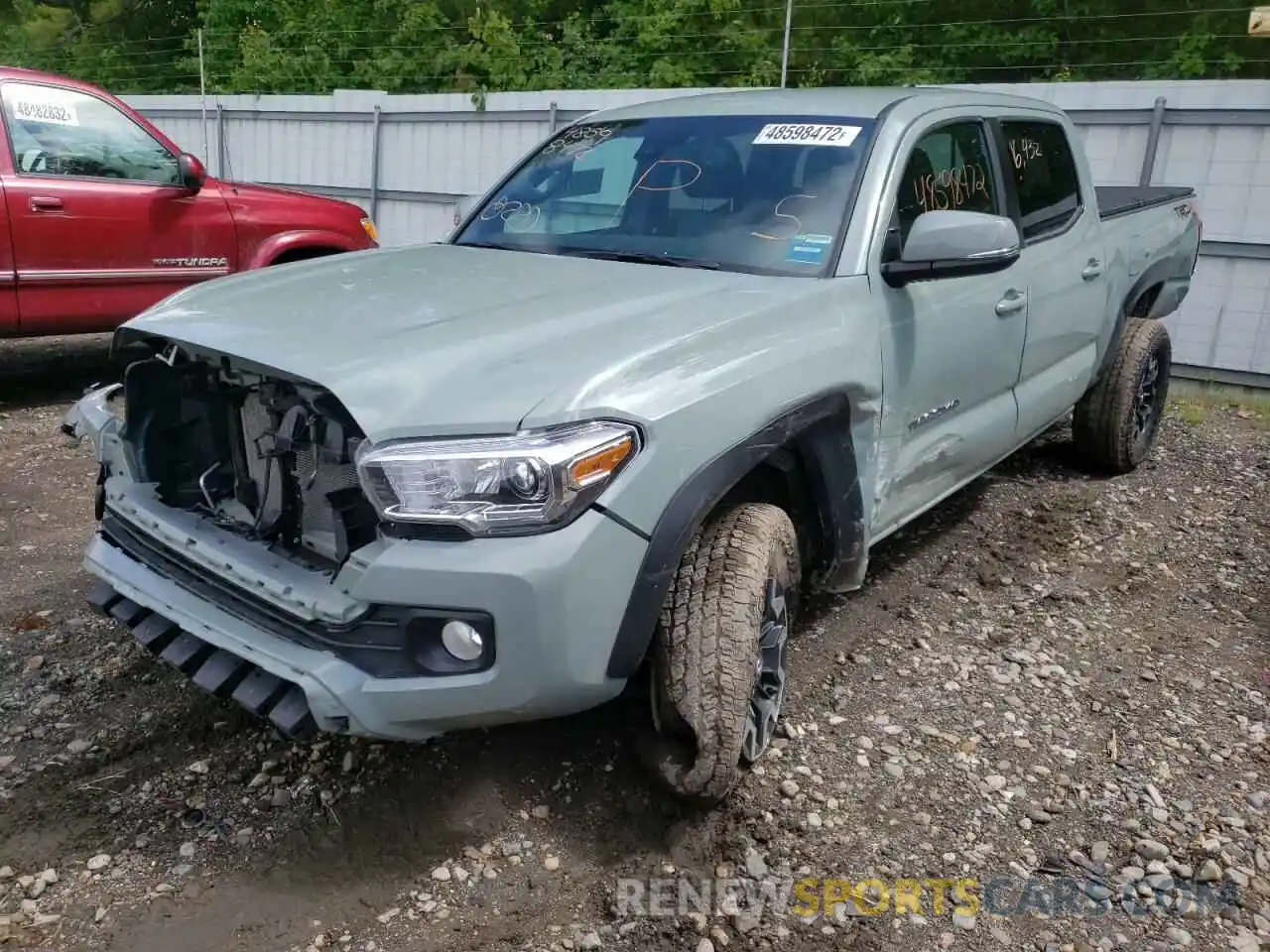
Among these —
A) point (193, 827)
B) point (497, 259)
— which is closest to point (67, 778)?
point (193, 827)

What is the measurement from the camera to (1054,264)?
4270 millimetres

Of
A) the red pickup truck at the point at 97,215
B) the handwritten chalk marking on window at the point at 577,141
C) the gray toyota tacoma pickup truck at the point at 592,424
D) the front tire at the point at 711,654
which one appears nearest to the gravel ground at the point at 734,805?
the front tire at the point at 711,654

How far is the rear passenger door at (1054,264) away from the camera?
416 cm

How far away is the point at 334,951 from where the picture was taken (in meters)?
2.30

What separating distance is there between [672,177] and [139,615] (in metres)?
2.09

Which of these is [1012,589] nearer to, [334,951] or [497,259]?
[497,259]

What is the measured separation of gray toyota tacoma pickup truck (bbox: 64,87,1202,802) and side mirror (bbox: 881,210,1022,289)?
0.04 ft

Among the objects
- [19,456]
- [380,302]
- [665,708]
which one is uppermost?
[380,302]

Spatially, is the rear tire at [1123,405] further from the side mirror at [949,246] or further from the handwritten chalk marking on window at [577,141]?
the handwritten chalk marking on window at [577,141]

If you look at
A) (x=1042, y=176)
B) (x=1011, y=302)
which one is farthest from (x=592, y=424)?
(x=1042, y=176)

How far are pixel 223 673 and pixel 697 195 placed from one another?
2032 millimetres

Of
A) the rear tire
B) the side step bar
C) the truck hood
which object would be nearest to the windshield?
the truck hood

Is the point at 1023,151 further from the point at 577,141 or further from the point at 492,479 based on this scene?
the point at 492,479

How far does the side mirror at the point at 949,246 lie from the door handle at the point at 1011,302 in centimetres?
64
